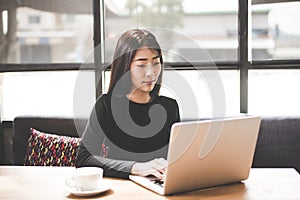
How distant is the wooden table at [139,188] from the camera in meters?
1.50

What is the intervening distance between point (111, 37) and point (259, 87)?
0.97 metres

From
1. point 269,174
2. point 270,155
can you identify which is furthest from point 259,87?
point 269,174

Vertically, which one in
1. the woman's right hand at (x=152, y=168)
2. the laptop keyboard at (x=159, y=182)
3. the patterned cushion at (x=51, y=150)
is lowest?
the patterned cushion at (x=51, y=150)

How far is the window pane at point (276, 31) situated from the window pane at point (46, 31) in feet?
3.38

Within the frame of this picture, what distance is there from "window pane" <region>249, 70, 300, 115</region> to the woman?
0.86 meters

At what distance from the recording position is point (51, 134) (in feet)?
8.87

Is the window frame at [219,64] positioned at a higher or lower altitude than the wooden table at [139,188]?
higher

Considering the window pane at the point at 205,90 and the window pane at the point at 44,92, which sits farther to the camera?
the window pane at the point at 44,92

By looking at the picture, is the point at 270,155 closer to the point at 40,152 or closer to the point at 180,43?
the point at 180,43

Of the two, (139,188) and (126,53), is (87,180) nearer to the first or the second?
(139,188)

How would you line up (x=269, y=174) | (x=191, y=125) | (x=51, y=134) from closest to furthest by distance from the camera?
(x=191, y=125) < (x=269, y=174) < (x=51, y=134)

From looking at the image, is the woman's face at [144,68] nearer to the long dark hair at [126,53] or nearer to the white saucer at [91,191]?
the long dark hair at [126,53]

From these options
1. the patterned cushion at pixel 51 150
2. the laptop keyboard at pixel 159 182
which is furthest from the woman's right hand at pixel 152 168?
the patterned cushion at pixel 51 150

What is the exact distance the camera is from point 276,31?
276cm
